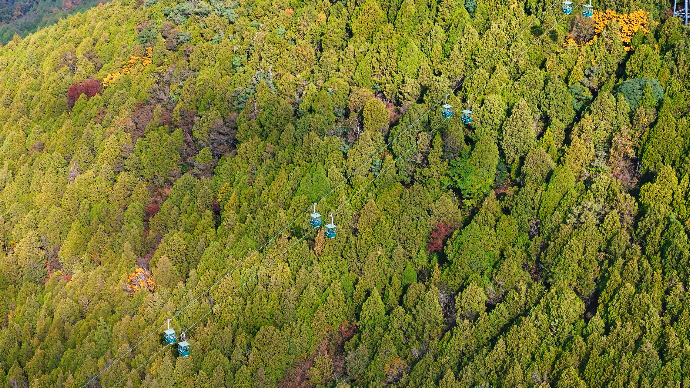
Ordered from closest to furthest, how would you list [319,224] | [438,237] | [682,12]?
1. [319,224]
2. [438,237]
3. [682,12]

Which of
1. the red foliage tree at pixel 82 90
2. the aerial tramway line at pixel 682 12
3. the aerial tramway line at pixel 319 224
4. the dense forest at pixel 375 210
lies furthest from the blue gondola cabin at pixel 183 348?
the red foliage tree at pixel 82 90

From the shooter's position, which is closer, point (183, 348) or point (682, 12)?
point (183, 348)

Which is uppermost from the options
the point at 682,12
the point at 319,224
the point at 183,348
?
the point at 682,12

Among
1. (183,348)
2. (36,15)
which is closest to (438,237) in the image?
(183,348)

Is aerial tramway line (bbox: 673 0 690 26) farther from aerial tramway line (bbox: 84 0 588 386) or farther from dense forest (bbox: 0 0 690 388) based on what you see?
aerial tramway line (bbox: 84 0 588 386)

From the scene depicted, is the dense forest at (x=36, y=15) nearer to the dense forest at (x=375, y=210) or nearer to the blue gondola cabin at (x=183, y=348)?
the dense forest at (x=375, y=210)

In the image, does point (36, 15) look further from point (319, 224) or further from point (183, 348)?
point (319, 224)

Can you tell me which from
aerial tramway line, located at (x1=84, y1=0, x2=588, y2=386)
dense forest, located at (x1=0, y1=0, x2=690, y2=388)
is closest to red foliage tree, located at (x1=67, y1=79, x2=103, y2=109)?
dense forest, located at (x1=0, y1=0, x2=690, y2=388)
